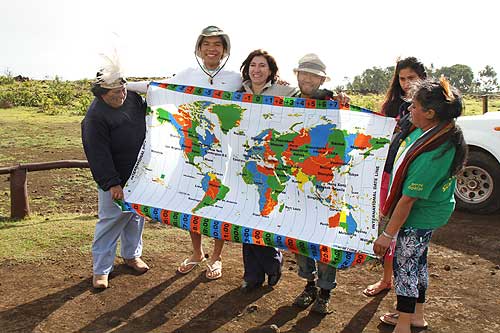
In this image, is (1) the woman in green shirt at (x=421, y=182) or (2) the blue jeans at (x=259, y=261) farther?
(2) the blue jeans at (x=259, y=261)

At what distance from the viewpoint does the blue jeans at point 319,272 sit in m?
4.03

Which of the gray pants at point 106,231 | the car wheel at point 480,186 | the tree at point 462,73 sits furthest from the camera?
the tree at point 462,73

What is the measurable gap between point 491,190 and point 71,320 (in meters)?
5.25

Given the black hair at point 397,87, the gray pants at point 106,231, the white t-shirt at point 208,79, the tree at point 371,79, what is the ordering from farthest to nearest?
the tree at point 371,79 → the gray pants at point 106,231 → the white t-shirt at point 208,79 → the black hair at point 397,87

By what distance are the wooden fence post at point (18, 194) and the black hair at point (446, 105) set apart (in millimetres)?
4803

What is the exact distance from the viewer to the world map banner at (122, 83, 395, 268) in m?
3.83

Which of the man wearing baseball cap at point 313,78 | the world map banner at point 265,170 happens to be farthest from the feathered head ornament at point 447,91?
the man wearing baseball cap at point 313,78

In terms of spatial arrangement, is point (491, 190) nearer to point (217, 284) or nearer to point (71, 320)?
point (217, 284)

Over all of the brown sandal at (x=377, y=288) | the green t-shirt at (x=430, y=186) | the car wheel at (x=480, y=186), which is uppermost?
the green t-shirt at (x=430, y=186)

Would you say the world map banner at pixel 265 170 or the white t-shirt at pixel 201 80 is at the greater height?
the white t-shirt at pixel 201 80

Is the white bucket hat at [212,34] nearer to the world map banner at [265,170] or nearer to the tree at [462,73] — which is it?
the world map banner at [265,170]

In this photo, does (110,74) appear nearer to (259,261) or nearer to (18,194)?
(259,261)

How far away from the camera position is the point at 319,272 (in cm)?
409

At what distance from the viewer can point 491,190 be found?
6.86m
